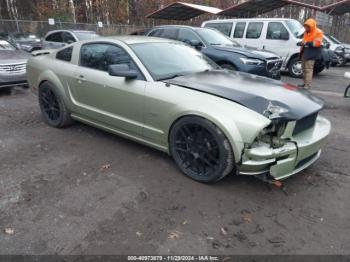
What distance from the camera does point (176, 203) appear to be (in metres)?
3.29

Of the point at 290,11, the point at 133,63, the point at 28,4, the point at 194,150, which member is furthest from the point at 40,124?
the point at 290,11

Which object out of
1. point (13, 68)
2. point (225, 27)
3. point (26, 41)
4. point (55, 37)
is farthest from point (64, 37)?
point (225, 27)

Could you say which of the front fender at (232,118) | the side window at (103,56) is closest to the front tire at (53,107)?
the side window at (103,56)

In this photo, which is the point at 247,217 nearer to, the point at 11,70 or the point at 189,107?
the point at 189,107

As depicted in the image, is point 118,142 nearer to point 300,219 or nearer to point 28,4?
point 300,219

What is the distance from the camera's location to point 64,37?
12.5m

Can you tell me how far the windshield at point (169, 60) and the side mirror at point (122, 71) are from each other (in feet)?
0.75

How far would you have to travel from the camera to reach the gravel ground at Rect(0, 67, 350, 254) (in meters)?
2.73

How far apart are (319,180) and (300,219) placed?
903 millimetres

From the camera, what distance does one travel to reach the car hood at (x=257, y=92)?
10.9ft

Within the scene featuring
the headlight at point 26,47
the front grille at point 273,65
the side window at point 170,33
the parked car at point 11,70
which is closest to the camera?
the parked car at point 11,70

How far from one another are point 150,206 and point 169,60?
208 centimetres

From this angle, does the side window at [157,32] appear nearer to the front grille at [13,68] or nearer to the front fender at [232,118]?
the front grille at [13,68]

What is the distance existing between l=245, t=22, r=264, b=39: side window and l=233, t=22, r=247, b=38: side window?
0.71 ft
